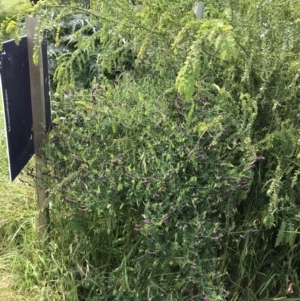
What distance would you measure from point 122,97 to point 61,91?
16.3 inches

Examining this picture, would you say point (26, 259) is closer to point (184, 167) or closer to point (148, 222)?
point (148, 222)

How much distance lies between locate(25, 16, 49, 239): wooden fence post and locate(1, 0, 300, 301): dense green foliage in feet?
0.23

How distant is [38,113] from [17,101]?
0.42ft

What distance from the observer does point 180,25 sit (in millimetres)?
2217

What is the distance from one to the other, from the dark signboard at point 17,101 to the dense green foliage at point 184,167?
0.15m

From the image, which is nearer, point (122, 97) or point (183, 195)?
point (183, 195)

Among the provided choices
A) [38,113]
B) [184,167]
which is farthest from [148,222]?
[38,113]

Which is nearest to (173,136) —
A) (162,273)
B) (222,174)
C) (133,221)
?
(222,174)

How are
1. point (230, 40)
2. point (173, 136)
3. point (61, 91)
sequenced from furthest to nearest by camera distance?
point (61, 91) < point (173, 136) < point (230, 40)

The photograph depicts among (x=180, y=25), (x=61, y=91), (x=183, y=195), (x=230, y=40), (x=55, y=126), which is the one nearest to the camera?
(x=230, y=40)

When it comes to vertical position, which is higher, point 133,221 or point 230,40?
point 230,40

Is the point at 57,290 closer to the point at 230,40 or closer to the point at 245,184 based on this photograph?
the point at 245,184

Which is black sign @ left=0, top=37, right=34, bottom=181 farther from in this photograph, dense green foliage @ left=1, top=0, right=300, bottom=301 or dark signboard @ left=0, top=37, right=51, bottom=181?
dense green foliage @ left=1, top=0, right=300, bottom=301

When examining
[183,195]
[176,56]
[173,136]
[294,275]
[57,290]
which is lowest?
[57,290]
